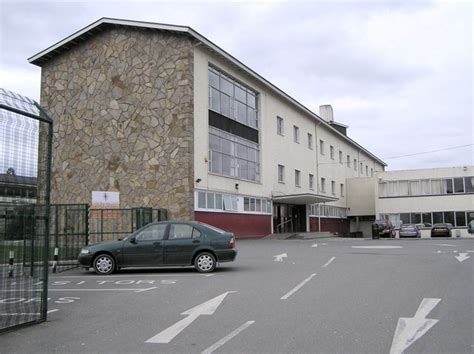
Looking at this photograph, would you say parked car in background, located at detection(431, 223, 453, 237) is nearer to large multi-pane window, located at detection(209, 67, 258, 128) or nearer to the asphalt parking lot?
large multi-pane window, located at detection(209, 67, 258, 128)

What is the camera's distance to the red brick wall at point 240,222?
27609mm

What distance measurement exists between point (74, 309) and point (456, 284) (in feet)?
25.5

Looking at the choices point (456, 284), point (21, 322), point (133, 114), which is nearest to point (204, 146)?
point (133, 114)

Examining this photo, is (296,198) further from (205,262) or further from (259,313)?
(259,313)

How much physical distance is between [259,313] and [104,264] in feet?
22.4

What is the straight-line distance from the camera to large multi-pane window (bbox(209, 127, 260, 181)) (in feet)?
96.3

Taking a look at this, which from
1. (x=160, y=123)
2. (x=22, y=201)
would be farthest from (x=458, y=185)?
(x=22, y=201)

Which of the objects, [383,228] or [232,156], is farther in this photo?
[383,228]

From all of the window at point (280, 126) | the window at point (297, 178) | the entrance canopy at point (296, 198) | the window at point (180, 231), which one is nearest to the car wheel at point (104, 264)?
the window at point (180, 231)

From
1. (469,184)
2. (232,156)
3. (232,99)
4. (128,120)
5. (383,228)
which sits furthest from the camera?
(469,184)

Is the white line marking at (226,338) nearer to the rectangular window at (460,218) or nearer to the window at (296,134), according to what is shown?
the window at (296,134)

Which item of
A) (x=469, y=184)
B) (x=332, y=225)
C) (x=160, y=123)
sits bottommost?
(x=332, y=225)

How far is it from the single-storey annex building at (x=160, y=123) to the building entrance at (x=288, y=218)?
6.17ft

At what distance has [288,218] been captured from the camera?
40562mm
